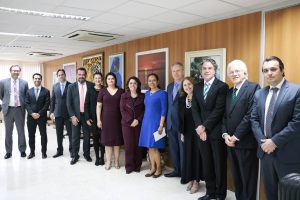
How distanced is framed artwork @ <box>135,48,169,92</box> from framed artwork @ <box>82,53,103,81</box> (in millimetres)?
1596

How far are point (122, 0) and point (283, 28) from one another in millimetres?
1860

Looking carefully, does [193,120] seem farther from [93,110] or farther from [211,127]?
[93,110]

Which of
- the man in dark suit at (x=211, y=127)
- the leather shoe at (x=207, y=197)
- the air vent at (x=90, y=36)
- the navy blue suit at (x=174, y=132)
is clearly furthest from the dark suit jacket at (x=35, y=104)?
the leather shoe at (x=207, y=197)

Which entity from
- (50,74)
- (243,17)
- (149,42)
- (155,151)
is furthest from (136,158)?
(50,74)

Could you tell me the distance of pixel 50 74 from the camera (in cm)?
995

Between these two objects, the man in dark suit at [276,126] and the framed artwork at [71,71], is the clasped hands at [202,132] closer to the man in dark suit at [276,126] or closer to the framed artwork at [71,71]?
the man in dark suit at [276,126]

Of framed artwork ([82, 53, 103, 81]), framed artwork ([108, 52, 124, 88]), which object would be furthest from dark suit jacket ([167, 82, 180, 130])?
framed artwork ([82, 53, 103, 81])

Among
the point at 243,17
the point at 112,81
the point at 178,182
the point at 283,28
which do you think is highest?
the point at 243,17

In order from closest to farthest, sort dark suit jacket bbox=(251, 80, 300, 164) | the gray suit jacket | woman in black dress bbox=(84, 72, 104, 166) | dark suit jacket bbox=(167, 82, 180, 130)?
dark suit jacket bbox=(251, 80, 300, 164) < dark suit jacket bbox=(167, 82, 180, 130) < woman in black dress bbox=(84, 72, 104, 166) < the gray suit jacket

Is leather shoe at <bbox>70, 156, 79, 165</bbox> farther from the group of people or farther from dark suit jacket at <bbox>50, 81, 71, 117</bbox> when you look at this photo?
dark suit jacket at <bbox>50, 81, 71, 117</bbox>

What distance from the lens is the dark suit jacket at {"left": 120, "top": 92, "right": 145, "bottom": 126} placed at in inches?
156

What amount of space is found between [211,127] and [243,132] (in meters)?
0.39

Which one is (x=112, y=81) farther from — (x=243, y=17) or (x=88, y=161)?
(x=243, y=17)

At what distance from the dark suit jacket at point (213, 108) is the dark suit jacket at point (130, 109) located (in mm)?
1184
